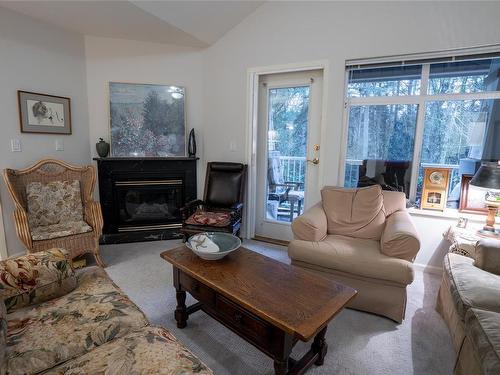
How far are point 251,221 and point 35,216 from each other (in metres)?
2.29

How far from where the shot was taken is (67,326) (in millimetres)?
1229

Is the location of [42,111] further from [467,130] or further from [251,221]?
[467,130]

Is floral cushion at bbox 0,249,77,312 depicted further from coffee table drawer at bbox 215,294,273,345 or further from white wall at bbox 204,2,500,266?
white wall at bbox 204,2,500,266

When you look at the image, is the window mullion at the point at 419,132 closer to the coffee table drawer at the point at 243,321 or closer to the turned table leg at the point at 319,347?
the turned table leg at the point at 319,347

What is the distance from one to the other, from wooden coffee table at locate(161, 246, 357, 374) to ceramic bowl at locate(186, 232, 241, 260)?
0.18 ft

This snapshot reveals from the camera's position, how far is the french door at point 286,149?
3260mm

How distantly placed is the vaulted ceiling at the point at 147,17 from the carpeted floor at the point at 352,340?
99.5 inches

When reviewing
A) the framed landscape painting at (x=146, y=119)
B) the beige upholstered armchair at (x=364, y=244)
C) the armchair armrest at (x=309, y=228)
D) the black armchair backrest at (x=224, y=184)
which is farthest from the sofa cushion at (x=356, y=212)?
Answer: the framed landscape painting at (x=146, y=119)

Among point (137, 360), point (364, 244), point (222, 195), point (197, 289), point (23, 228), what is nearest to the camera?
point (137, 360)

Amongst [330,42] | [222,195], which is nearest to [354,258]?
[222,195]

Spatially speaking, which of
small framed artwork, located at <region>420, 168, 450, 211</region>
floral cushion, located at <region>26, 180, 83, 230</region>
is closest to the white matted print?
floral cushion, located at <region>26, 180, 83, 230</region>

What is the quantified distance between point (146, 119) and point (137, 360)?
3.13 m

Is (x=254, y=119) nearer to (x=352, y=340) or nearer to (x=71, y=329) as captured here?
(x=352, y=340)

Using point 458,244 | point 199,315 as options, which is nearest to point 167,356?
point 199,315
